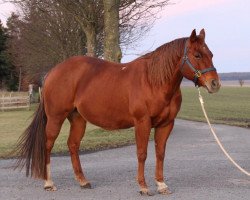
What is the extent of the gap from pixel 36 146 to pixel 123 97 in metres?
1.60

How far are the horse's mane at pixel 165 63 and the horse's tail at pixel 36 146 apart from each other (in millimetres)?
1965

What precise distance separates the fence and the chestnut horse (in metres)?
26.8

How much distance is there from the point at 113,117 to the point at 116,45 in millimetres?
9151

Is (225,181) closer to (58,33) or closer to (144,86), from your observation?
(144,86)

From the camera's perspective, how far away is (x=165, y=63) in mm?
6797

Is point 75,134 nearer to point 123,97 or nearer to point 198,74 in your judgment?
point 123,97

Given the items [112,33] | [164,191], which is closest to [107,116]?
[164,191]

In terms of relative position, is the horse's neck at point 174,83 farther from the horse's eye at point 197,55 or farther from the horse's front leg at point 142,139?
the horse's front leg at point 142,139

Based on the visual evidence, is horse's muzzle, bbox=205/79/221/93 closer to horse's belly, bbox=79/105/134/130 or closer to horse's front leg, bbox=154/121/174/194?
horse's front leg, bbox=154/121/174/194

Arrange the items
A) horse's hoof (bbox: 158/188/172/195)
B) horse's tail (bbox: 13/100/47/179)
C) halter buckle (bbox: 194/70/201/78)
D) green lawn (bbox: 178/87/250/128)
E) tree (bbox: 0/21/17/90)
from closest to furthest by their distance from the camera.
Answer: halter buckle (bbox: 194/70/201/78), horse's hoof (bbox: 158/188/172/195), horse's tail (bbox: 13/100/47/179), green lawn (bbox: 178/87/250/128), tree (bbox: 0/21/17/90)

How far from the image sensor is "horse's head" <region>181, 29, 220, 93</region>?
6.43 m

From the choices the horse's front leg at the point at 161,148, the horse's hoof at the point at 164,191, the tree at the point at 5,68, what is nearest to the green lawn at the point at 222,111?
the horse's front leg at the point at 161,148

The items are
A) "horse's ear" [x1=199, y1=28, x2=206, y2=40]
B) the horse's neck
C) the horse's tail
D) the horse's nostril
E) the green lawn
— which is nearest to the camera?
the horse's nostril

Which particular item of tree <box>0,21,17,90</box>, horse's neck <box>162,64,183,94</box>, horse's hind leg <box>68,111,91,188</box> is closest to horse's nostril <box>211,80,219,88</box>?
horse's neck <box>162,64,183,94</box>
